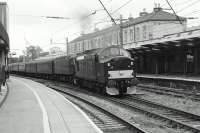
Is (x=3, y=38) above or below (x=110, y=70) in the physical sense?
above

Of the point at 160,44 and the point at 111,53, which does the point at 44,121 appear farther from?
the point at 160,44

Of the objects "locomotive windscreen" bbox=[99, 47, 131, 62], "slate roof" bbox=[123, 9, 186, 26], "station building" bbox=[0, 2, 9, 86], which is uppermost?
"slate roof" bbox=[123, 9, 186, 26]

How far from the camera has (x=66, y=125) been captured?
10672 millimetres

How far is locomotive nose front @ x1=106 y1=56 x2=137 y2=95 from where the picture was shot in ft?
66.0

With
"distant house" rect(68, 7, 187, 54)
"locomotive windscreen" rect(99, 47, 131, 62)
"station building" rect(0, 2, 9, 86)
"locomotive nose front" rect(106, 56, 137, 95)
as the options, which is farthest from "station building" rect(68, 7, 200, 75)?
"station building" rect(0, 2, 9, 86)

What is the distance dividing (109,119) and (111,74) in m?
7.29

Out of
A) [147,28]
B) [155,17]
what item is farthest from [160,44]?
[155,17]

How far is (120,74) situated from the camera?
20.3 metres

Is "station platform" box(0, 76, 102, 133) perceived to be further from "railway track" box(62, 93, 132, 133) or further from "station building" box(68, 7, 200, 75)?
"station building" box(68, 7, 200, 75)

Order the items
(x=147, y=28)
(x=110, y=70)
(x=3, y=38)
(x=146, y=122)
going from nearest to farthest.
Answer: (x=146, y=122), (x=3, y=38), (x=110, y=70), (x=147, y=28)

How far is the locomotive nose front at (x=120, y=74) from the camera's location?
66.0 ft

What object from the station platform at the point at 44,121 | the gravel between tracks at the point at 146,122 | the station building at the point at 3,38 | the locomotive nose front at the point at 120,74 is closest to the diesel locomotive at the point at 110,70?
the locomotive nose front at the point at 120,74

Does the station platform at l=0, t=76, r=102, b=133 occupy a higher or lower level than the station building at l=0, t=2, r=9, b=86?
lower

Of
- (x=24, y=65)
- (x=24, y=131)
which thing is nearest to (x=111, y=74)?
(x=24, y=131)
